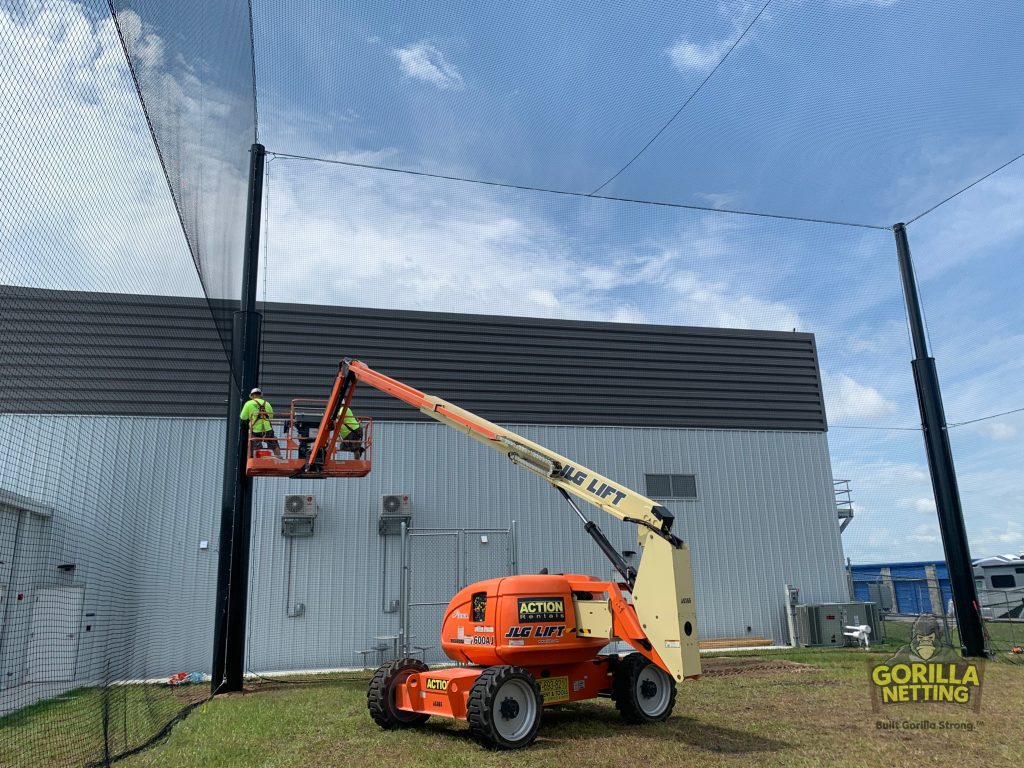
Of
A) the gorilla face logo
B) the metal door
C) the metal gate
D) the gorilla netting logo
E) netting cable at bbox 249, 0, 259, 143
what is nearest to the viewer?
the metal door

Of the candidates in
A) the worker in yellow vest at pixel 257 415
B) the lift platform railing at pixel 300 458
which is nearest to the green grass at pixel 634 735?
the lift platform railing at pixel 300 458

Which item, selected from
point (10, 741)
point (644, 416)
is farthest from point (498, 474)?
point (10, 741)

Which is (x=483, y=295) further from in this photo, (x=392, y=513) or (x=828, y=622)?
(x=828, y=622)

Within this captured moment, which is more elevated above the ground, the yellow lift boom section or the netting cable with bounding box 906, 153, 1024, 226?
Answer: the netting cable with bounding box 906, 153, 1024, 226

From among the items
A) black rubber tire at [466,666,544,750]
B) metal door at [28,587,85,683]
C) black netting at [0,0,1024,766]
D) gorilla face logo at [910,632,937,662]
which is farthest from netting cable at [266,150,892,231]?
black rubber tire at [466,666,544,750]

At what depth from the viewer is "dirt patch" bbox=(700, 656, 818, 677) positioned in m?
11.2

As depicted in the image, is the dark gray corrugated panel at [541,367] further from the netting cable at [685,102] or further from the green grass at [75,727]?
the netting cable at [685,102]

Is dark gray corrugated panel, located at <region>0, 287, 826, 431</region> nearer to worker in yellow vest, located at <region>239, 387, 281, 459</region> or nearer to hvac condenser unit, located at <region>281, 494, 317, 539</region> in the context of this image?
worker in yellow vest, located at <region>239, 387, 281, 459</region>

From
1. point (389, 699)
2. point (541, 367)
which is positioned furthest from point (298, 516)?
point (389, 699)

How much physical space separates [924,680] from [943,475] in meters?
5.74

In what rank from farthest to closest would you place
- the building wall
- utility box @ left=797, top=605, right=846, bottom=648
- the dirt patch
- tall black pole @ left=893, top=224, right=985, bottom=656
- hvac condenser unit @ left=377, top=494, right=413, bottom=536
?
utility box @ left=797, top=605, right=846, bottom=648, hvac condenser unit @ left=377, top=494, right=413, bottom=536, tall black pole @ left=893, top=224, right=985, bottom=656, the dirt patch, the building wall

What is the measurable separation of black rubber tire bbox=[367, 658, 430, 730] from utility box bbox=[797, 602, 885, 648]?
11.3m

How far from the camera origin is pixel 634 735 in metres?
6.55

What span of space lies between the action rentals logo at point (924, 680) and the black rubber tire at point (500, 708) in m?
3.58
